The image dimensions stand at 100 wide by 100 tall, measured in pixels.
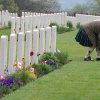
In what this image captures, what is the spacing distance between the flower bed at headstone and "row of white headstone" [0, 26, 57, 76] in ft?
0.47

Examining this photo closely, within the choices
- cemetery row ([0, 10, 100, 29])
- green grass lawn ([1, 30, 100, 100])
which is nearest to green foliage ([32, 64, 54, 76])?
green grass lawn ([1, 30, 100, 100])

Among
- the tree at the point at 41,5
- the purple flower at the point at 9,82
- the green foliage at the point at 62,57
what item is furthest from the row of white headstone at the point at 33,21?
the tree at the point at 41,5

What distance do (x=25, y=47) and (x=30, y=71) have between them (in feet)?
3.76

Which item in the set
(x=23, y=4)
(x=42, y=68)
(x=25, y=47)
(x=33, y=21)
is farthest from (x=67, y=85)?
(x=23, y=4)

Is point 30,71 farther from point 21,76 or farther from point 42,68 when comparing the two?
point 42,68

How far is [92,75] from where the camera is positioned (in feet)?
38.1

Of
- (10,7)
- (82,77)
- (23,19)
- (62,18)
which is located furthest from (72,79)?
(10,7)

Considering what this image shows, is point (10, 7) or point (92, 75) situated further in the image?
point (10, 7)

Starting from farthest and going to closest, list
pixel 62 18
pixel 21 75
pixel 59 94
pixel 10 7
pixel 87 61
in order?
1. pixel 10 7
2. pixel 62 18
3. pixel 87 61
4. pixel 21 75
5. pixel 59 94

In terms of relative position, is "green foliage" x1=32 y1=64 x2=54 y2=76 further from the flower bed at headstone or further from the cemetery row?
the cemetery row

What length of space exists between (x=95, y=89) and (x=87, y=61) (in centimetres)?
412

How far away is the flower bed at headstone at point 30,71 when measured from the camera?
9.62 m

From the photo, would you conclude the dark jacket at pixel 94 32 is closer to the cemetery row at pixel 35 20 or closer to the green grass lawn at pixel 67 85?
the green grass lawn at pixel 67 85

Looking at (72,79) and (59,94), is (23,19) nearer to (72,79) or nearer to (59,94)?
(72,79)
